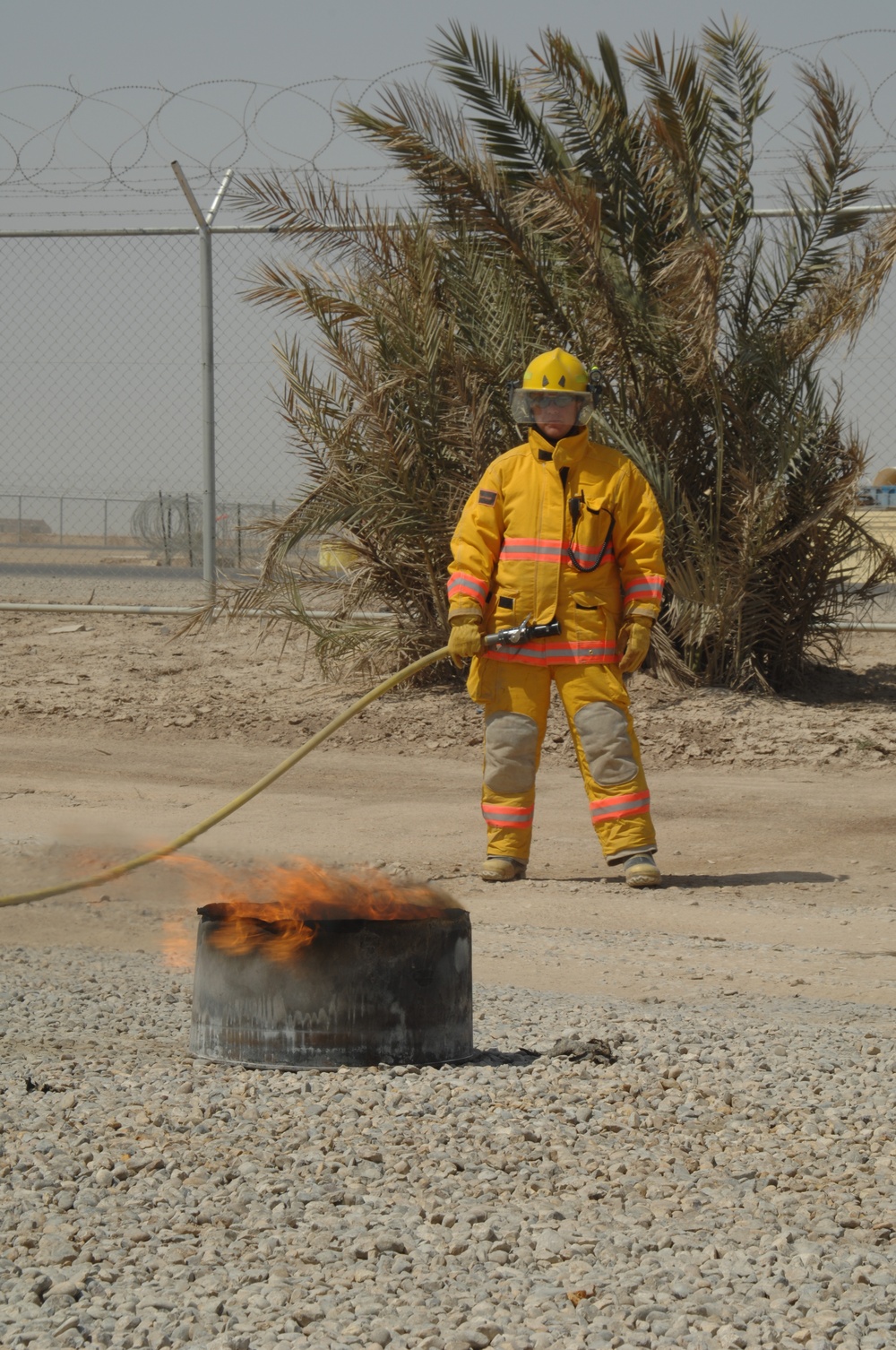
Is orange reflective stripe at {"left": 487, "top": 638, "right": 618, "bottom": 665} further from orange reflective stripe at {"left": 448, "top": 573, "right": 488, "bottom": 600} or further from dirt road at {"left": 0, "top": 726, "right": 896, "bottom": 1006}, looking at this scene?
dirt road at {"left": 0, "top": 726, "right": 896, "bottom": 1006}

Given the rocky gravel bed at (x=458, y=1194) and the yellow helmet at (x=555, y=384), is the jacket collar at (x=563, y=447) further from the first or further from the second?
the rocky gravel bed at (x=458, y=1194)

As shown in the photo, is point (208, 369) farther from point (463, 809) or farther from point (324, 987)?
point (324, 987)

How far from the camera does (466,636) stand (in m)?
5.85

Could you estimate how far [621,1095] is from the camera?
313 centimetres

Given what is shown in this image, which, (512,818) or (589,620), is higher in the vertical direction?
(589,620)

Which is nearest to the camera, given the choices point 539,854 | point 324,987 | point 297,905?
point 324,987

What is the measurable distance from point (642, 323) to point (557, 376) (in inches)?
135

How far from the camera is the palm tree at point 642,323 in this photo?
9.16m

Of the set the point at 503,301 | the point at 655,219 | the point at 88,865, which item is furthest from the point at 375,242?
the point at 88,865

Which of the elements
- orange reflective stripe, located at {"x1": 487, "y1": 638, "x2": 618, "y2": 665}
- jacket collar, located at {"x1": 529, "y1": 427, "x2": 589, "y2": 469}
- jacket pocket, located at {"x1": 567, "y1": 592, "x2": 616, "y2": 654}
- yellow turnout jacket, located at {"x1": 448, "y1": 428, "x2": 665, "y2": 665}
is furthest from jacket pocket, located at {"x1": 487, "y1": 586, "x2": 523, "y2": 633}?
jacket collar, located at {"x1": 529, "y1": 427, "x2": 589, "y2": 469}

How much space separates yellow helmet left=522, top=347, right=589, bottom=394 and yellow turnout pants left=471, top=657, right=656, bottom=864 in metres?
1.14

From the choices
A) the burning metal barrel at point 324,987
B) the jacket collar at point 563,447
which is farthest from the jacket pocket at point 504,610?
the burning metal barrel at point 324,987

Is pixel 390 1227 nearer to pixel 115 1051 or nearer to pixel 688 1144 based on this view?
pixel 688 1144

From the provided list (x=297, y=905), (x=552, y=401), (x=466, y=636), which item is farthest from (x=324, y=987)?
(x=552, y=401)
